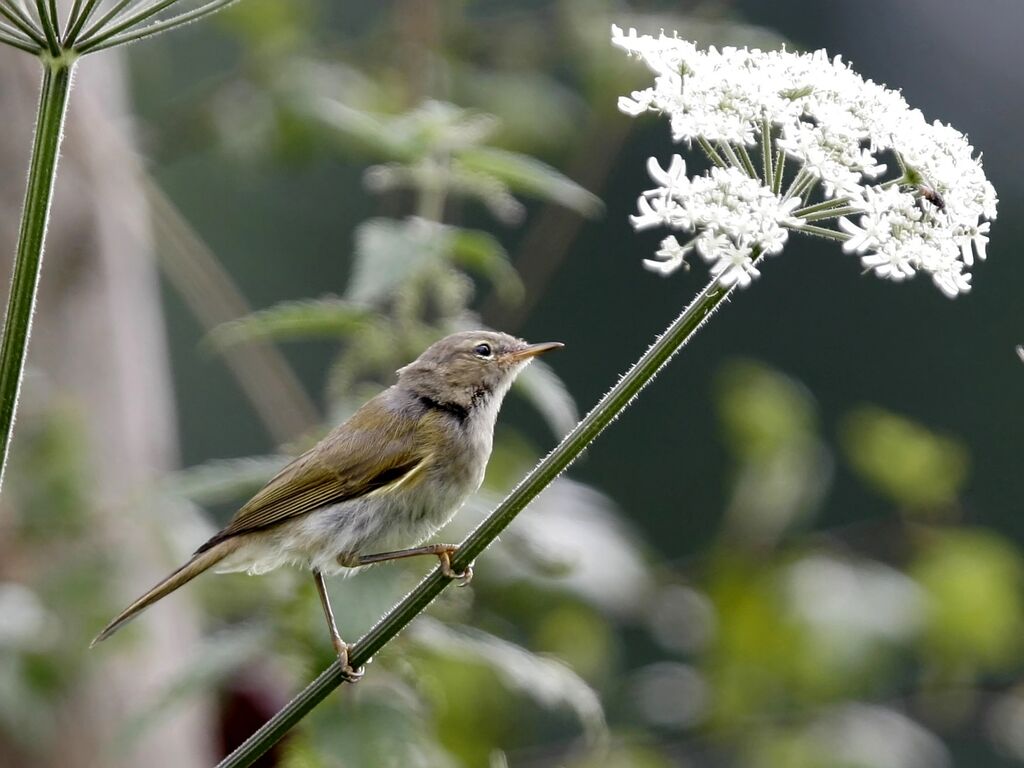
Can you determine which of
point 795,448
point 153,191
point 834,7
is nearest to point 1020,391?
point 834,7

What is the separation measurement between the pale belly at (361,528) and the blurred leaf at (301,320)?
38 centimetres

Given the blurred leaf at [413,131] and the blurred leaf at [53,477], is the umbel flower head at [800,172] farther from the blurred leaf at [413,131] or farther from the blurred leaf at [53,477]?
the blurred leaf at [53,477]

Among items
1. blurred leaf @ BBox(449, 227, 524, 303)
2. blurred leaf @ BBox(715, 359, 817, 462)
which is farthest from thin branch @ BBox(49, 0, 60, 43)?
blurred leaf @ BBox(715, 359, 817, 462)

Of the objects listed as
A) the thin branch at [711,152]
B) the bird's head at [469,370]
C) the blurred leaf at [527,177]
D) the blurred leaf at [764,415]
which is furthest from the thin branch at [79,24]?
the blurred leaf at [764,415]

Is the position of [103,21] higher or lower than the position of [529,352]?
lower

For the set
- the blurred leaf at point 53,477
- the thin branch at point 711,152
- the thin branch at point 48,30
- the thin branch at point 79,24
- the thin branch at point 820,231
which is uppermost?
the thin branch at point 711,152

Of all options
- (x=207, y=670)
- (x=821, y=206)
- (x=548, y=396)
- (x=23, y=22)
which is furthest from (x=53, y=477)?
(x=821, y=206)

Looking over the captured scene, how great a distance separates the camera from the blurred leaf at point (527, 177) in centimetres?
300

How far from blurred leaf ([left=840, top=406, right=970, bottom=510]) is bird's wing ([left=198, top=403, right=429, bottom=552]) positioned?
240cm

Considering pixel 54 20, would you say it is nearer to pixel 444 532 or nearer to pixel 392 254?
pixel 392 254

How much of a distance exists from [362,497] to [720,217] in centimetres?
148

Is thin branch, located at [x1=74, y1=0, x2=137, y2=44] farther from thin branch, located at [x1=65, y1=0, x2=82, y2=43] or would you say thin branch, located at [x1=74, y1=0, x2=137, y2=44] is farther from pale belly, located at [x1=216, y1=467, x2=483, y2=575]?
pale belly, located at [x1=216, y1=467, x2=483, y2=575]

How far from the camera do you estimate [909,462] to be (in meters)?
5.07

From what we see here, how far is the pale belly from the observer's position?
2.95m
